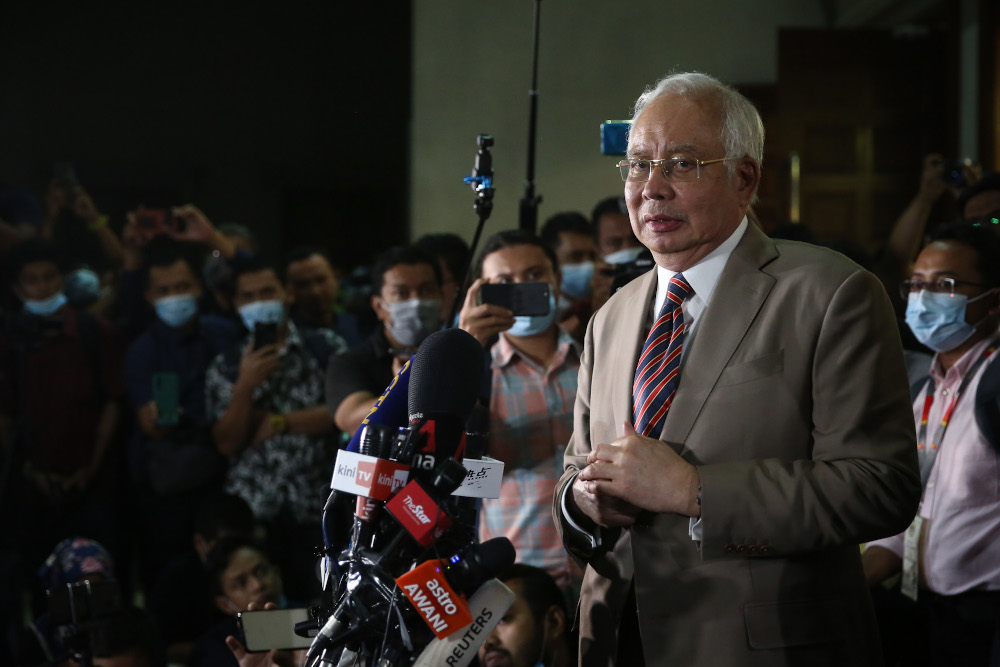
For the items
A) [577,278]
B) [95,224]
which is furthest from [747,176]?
[95,224]

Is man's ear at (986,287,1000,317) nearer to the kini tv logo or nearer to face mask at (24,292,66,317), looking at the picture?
the kini tv logo

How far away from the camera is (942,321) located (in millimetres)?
2559

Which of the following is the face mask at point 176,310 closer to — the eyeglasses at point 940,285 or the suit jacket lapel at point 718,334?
the eyeglasses at point 940,285

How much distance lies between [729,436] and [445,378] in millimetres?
389

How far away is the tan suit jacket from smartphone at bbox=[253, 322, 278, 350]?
236cm

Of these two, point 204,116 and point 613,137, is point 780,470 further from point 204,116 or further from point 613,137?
point 204,116

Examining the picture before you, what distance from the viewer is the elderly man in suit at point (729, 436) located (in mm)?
1367

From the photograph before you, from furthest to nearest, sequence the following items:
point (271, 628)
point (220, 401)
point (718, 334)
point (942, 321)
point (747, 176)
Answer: point (220, 401) → point (942, 321) → point (271, 628) → point (747, 176) → point (718, 334)

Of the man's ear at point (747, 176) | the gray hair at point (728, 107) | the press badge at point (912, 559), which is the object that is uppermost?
the gray hair at point (728, 107)

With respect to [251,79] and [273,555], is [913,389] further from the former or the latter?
[251,79]

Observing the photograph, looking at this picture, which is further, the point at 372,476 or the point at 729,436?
the point at 729,436

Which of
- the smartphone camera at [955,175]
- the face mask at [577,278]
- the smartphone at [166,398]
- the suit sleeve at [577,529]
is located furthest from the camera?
the smartphone camera at [955,175]

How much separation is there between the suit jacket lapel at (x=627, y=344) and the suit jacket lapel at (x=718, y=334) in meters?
0.10

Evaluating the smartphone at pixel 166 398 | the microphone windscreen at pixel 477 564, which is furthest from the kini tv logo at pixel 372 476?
the smartphone at pixel 166 398
